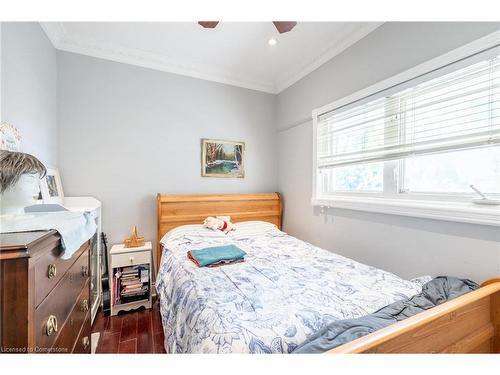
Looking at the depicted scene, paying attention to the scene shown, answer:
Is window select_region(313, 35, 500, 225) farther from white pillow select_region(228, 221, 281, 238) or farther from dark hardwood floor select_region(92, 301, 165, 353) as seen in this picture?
dark hardwood floor select_region(92, 301, 165, 353)

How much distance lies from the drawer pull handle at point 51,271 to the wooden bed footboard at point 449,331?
3.04ft

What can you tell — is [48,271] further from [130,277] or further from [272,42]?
[272,42]

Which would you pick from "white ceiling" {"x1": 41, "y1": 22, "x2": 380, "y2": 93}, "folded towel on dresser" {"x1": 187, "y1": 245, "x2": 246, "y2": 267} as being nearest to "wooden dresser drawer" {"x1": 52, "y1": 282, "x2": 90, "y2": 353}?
"folded towel on dresser" {"x1": 187, "y1": 245, "x2": 246, "y2": 267}

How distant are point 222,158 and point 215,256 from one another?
1465 millimetres

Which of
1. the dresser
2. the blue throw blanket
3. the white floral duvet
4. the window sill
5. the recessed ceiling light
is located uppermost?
the recessed ceiling light

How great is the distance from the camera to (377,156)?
1.83 meters

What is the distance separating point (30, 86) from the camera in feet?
5.37

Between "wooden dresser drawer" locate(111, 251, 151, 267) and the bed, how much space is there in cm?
32

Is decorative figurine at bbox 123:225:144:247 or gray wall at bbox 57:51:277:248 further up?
gray wall at bbox 57:51:277:248

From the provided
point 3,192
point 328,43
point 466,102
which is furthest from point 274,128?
point 3,192

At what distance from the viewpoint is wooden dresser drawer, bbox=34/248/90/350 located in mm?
678

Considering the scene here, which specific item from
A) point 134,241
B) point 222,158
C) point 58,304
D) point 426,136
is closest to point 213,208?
point 222,158

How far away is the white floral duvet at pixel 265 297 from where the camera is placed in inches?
34.2
